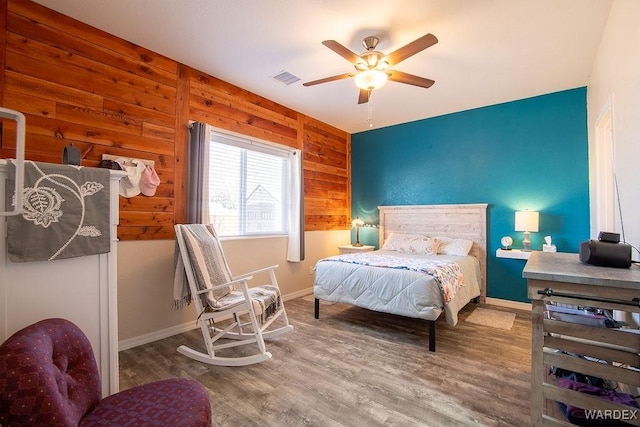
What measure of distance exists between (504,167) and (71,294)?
4544mm

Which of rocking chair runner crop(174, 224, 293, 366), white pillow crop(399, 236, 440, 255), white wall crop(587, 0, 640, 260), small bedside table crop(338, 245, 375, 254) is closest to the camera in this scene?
white wall crop(587, 0, 640, 260)

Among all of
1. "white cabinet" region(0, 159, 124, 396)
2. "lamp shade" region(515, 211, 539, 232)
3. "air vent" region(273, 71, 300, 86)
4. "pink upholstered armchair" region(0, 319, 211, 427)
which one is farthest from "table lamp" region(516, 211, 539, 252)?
"white cabinet" region(0, 159, 124, 396)

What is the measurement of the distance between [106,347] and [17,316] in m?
0.39

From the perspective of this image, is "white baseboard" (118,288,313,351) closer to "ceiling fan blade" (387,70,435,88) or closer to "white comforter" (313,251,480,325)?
"white comforter" (313,251,480,325)

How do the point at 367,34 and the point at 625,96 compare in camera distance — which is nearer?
the point at 625,96

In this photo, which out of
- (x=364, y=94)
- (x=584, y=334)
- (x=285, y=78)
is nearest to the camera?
(x=584, y=334)

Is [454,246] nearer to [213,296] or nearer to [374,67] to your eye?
[374,67]

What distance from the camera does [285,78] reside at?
330 cm

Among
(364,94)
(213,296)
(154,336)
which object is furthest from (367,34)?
(154,336)

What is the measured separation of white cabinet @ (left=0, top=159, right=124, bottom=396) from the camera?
3.84 feet

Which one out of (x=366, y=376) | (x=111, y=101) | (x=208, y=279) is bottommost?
(x=366, y=376)

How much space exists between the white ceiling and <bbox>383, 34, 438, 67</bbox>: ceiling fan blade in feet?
0.88

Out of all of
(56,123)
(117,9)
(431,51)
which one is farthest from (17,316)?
(431,51)

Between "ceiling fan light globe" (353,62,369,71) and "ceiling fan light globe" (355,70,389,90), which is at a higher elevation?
"ceiling fan light globe" (353,62,369,71)
